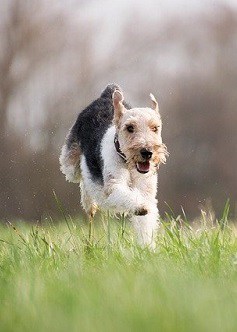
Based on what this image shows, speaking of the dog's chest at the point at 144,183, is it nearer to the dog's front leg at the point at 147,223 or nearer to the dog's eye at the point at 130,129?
the dog's front leg at the point at 147,223

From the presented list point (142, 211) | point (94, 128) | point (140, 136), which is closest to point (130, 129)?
point (140, 136)

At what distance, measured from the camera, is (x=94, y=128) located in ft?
23.1

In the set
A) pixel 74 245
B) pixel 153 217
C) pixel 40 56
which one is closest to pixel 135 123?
pixel 153 217

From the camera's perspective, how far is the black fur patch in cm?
680

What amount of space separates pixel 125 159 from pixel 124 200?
40 centimetres

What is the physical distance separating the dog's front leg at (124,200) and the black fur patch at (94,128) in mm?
418

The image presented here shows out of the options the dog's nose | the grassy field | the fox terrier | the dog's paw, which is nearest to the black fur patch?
→ the fox terrier

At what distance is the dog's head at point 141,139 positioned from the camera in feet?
19.6

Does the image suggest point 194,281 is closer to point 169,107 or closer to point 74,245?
point 74,245

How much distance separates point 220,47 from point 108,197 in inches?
296

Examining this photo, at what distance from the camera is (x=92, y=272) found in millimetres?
4129

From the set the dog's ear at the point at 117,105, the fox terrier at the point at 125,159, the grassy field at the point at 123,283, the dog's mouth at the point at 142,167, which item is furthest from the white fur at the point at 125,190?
the grassy field at the point at 123,283

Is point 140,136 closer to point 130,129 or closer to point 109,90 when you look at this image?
point 130,129

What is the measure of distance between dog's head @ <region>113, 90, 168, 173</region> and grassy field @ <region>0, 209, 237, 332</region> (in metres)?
0.81
